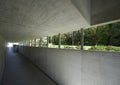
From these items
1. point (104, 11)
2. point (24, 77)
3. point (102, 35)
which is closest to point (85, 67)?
point (102, 35)

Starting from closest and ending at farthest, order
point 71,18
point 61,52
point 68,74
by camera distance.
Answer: point 71,18, point 68,74, point 61,52

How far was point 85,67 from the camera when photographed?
12.6 feet

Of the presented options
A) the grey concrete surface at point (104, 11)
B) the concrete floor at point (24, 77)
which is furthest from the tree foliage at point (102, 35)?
the concrete floor at point (24, 77)

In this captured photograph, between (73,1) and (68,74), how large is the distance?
2.83m

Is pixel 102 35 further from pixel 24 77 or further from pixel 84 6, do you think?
pixel 24 77

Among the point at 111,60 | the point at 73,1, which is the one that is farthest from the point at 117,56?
the point at 73,1

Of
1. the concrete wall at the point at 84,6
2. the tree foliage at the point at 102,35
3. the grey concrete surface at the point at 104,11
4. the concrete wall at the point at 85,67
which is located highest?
the concrete wall at the point at 84,6

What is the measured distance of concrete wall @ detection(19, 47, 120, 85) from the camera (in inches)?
114

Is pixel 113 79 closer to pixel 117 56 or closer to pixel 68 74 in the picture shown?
pixel 117 56

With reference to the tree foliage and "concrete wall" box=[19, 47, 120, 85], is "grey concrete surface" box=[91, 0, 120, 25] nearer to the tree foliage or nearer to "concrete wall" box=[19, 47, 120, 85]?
the tree foliage

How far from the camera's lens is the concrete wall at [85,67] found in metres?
2.91

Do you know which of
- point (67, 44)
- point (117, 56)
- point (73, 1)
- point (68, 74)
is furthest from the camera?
point (67, 44)

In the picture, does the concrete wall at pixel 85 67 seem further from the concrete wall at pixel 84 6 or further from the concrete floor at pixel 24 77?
the concrete wall at pixel 84 6

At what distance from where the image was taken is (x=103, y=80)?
3.15 metres
